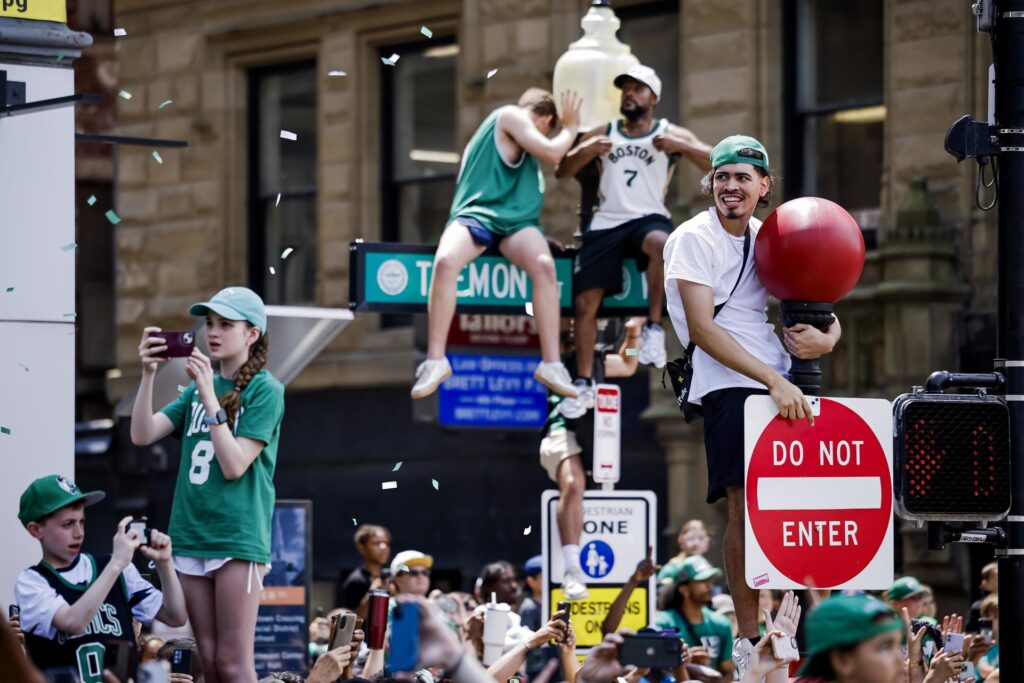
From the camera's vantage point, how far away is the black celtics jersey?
7.92 metres

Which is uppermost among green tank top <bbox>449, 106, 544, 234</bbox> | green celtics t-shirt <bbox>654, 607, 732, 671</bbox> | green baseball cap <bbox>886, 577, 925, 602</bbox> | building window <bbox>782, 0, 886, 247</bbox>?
building window <bbox>782, 0, 886, 247</bbox>

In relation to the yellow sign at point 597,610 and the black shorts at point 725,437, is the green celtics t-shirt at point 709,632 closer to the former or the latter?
the yellow sign at point 597,610

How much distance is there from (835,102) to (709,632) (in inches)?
283

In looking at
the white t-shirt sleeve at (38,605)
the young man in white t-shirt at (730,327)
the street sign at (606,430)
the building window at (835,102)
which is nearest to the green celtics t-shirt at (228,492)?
the white t-shirt sleeve at (38,605)

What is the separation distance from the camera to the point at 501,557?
20078mm

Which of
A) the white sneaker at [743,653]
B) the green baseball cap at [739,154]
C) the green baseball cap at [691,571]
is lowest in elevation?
the green baseball cap at [691,571]

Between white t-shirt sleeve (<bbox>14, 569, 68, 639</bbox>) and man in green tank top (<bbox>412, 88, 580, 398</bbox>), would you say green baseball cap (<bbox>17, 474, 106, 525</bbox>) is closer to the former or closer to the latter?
white t-shirt sleeve (<bbox>14, 569, 68, 639</bbox>)

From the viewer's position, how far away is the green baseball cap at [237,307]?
8500 mm

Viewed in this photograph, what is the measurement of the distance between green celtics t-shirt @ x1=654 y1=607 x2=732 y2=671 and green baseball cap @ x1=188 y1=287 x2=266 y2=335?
4.62 meters

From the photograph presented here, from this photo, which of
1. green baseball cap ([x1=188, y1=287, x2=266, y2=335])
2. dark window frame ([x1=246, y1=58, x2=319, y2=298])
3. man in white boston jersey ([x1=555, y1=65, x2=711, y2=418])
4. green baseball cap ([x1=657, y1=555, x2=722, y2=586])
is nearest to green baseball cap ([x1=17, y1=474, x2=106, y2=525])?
green baseball cap ([x1=188, y1=287, x2=266, y2=335])

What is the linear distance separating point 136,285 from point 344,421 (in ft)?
11.7

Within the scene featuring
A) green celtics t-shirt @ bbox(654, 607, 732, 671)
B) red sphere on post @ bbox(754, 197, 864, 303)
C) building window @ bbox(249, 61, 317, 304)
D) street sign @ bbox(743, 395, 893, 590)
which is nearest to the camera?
street sign @ bbox(743, 395, 893, 590)

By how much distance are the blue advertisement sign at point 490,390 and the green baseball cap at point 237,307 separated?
24.6 ft

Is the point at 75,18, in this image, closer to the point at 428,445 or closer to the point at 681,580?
the point at 428,445
